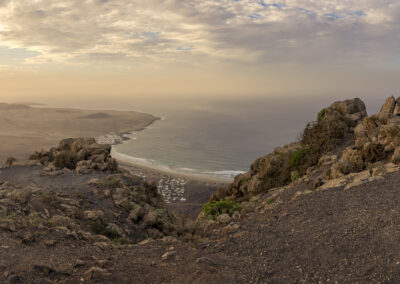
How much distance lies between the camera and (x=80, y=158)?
19750 mm

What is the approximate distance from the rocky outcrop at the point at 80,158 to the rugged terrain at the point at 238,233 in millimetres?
3186

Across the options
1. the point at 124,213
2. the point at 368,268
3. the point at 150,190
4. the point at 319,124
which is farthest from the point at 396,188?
the point at 150,190

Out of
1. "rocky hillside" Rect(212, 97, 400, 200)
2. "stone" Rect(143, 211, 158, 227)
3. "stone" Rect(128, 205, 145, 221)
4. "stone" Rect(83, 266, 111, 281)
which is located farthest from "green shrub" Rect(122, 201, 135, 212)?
"stone" Rect(83, 266, 111, 281)

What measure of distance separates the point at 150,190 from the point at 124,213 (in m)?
4.64

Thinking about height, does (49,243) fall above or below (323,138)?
Result: below

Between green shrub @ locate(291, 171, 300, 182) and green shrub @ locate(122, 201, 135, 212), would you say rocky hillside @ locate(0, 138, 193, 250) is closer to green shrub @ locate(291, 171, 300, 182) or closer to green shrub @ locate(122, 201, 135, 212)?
green shrub @ locate(122, 201, 135, 212)

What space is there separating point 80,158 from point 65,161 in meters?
0.91

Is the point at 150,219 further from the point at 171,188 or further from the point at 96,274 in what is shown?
the point at 171,188

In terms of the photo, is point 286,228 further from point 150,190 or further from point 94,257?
point 150,190

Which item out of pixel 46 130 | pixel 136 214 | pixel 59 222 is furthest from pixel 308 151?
pixel 46 130

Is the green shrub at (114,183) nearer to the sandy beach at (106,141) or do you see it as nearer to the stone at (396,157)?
the sandy beach at (106,141)

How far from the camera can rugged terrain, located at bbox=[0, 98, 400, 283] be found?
5824 millimetres

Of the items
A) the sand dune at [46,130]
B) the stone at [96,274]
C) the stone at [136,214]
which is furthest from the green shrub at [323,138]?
the sand dune at [46,130]

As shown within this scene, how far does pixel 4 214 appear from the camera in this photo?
9.77 m
